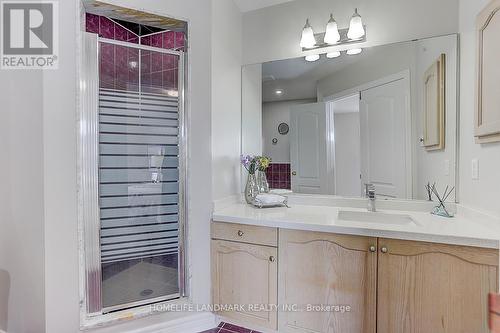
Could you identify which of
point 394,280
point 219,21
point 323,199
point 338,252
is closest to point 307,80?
point 219,21

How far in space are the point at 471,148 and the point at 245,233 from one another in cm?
148

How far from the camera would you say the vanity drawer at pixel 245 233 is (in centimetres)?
177

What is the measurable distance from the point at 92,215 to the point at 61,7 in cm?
118

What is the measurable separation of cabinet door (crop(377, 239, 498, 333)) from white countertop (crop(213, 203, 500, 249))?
50 mm

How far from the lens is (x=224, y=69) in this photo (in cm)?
219

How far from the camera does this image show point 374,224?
165 centimetres

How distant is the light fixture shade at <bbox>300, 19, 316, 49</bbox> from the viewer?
2182 mm

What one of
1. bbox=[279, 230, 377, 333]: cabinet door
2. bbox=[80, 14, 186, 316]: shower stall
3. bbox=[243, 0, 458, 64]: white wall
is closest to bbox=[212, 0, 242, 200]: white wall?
bbox=[243, 0, 458, 64]: white wall

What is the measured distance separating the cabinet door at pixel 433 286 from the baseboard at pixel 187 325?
3.65 feet

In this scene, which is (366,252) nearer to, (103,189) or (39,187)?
(103,189)

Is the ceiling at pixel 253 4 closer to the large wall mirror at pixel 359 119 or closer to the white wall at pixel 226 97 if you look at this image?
the white wall at pixel 226 97

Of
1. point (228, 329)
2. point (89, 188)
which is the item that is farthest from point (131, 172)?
point (228, 329)

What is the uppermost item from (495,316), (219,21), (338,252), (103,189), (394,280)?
(219,21)

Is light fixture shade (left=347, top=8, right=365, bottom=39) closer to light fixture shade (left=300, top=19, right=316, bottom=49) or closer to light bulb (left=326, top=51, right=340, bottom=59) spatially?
light bulb (left=326, top=51, right=340, bottom=59)
